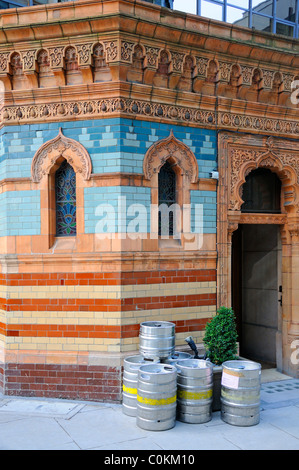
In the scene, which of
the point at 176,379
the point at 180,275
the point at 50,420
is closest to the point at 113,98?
the point at 180,275

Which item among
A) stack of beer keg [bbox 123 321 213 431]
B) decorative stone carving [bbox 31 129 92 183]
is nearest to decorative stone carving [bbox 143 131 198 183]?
decorative stone carving [bbox 31 129 92 183]

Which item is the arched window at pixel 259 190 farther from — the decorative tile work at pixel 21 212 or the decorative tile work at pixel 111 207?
the decorative tile work at pixel 21 212

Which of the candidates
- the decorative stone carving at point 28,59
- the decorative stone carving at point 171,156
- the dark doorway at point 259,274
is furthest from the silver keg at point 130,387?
the decorative stone carving at point 28,59

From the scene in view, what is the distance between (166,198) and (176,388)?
3.41 metres

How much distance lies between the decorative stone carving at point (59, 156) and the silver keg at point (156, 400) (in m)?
3.47

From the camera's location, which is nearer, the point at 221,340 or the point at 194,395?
the point at 194,395

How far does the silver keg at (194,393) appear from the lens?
6.05 metres

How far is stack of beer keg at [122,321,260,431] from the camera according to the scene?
5.72 m

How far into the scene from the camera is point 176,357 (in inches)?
268

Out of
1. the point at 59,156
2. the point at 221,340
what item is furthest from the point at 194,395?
the point at 59,156

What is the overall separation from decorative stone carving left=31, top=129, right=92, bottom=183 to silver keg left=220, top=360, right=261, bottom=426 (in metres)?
4.00

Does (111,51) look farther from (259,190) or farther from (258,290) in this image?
(258,290)

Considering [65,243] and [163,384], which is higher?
[65,243]

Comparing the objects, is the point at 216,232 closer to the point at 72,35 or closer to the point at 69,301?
the point at 69,301
